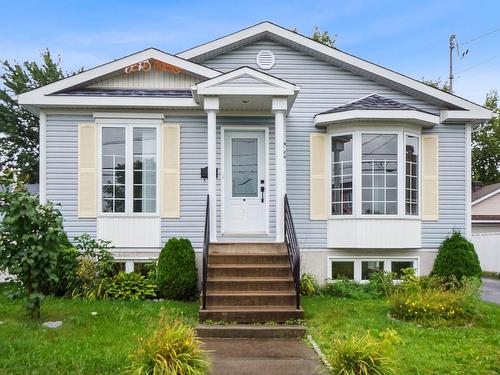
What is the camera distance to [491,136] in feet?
105

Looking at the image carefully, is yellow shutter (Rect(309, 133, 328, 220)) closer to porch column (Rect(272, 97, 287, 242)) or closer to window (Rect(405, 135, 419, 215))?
porch column (Rect(272, 97, 287, 242))

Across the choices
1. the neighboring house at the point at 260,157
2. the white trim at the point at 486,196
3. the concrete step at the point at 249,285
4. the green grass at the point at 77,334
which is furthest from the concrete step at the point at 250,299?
the white trim at the point at 486,196

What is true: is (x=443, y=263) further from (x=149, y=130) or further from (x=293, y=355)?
(x=149, y=130)

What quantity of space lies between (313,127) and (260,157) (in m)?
1.31

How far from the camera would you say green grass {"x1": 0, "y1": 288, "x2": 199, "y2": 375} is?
5074 millimetres

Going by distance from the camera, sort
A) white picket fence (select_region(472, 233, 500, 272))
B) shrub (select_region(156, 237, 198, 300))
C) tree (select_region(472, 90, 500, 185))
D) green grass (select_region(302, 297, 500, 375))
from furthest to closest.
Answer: tree (select_region(472, 90, 500, 185)) → white picket fence (select_region(472, 233, 500, 272)) → shrub (select_region(156, 237, 198, 300)) → green grass (select_region(302, 297, 500, 375))

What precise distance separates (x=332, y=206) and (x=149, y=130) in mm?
4085

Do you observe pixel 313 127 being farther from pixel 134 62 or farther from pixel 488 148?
pixel 488 148

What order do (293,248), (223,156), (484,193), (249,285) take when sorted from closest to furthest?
(249,285) → (293,248) → (223,156) → (484,193)

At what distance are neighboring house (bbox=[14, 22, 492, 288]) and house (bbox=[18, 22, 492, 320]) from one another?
0.02 metres

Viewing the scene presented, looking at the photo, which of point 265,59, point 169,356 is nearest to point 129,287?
point 169,356

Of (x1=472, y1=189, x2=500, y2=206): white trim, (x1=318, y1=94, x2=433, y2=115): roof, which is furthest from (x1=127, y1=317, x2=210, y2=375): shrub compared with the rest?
(x1=472, y1=189, x2=500, y2=206): white trim

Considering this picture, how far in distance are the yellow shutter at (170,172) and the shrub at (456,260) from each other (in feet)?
17.8

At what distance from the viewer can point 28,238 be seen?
6430mm
